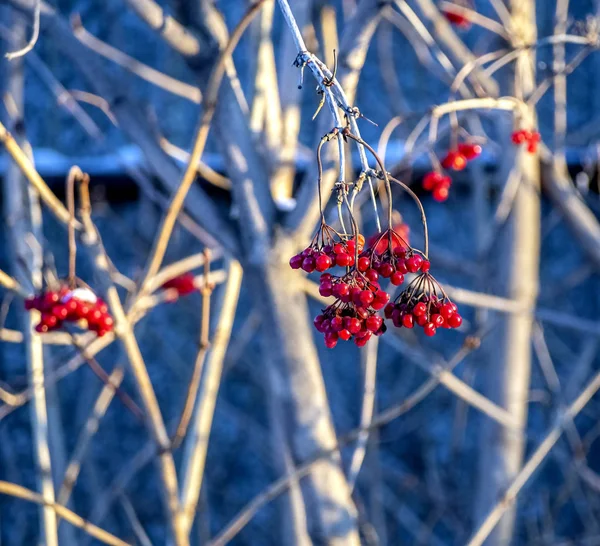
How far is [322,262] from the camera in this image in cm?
93

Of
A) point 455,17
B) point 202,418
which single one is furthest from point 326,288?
point 455,17

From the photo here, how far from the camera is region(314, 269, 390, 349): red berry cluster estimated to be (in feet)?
3.09

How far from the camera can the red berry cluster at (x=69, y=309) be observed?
1.54 meters

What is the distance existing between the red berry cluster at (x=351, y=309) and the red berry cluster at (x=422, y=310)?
0.06 metres

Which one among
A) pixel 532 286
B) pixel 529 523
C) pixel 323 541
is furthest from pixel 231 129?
A: pixel 529 523

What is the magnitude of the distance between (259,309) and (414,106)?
2485 mm

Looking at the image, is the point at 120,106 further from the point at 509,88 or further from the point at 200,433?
the point at 509,88

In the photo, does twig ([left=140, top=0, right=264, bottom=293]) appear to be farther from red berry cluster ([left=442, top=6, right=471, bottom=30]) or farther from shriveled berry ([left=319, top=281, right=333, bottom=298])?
red berry cluster ([left=442, top=6, right=471, bottom=30])

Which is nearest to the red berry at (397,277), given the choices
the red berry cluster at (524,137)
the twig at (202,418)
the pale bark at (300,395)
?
the pale bark at (300,395)

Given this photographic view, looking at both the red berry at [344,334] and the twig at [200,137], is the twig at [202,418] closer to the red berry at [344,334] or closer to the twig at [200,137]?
the twig at [200,137]

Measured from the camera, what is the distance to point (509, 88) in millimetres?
2441

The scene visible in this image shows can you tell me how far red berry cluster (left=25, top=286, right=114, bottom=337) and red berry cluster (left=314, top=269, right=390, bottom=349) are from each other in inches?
29.0

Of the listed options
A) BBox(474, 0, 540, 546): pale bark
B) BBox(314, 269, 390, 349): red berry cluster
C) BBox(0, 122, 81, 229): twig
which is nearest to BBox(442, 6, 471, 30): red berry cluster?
BBox(474, 0, 540, 546): pale bark

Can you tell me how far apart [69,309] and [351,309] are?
0.79 metres
